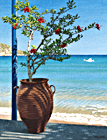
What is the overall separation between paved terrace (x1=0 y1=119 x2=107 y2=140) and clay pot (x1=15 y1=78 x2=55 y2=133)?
15cm

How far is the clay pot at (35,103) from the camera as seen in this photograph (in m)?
2.51

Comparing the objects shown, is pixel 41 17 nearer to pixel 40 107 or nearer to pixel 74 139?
pixel 40 107

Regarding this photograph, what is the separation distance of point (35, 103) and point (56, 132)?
0.53m

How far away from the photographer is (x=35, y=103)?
250 cm

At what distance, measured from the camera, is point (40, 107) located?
252 centimetres

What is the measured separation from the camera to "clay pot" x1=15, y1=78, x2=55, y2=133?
251cm

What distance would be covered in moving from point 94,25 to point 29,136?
1.67 metres

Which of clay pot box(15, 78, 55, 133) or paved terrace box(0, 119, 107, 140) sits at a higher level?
clay pot box(15, 78, 55, 133)

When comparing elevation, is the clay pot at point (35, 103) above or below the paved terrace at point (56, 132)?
above

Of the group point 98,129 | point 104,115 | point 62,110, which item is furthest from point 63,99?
point 98,129

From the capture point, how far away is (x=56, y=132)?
267 centimetres

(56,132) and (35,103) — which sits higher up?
(35,103)

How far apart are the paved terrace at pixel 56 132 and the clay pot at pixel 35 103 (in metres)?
0.15

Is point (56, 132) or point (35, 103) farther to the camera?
point (56, 132)
